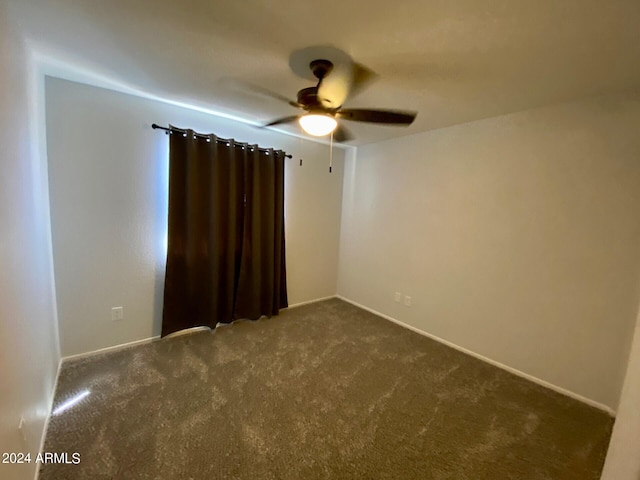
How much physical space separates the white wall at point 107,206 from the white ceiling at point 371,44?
260 millimetres

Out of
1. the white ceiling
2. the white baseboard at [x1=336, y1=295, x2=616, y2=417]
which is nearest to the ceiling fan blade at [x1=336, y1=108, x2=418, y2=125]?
the white ceiling

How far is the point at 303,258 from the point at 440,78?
2.52m

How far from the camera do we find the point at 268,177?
10.4ft

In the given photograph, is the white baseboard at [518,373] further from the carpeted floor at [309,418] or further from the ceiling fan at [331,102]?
the ceiling fan at [331,102]

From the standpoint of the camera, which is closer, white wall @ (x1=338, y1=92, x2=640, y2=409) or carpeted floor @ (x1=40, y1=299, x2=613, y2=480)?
carpeted floor @ (x1=40, y1=299, x2=613, y2=480)

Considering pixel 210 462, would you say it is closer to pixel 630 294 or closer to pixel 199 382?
pixel 199 382

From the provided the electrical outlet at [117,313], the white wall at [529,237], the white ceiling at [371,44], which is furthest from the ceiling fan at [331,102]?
the electrical outlet at [117,313]

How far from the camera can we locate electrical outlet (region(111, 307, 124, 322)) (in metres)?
2.48

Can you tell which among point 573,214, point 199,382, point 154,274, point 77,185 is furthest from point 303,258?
point 573,214

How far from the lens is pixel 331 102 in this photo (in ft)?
5.72

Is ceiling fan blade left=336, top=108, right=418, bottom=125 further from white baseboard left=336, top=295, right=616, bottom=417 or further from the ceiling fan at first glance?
white baseboard left=336, top=295, right=616, bottom=417

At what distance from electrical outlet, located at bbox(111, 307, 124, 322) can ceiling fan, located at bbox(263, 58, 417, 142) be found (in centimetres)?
223

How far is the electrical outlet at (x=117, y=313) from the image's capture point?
97.8 inches

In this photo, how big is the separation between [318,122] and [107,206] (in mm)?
1914
